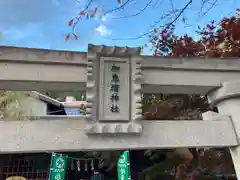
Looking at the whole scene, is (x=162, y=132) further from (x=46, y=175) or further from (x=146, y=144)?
(x=46, y=175)

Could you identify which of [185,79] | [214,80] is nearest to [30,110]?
[185,79]

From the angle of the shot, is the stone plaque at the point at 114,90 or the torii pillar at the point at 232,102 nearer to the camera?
the stone plaque at the point at 114,90

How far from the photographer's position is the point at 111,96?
8.87 ft

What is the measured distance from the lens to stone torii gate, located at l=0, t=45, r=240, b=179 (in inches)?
99.1

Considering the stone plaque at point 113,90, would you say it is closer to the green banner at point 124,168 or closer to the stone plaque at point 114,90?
the stone plaque at point 114,90

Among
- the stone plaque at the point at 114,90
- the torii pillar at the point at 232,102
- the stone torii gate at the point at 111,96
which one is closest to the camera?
the stone torii gate at the point at 111,96

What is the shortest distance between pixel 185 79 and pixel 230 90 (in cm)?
57

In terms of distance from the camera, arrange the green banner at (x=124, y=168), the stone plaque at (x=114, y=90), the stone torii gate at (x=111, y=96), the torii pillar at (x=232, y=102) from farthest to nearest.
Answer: the green banner at (x=124, y=168), the torii pillar at (x=232, y=102), the stone plaque at (x=114, y=90), the stone torii gate at (x=111, y=96)

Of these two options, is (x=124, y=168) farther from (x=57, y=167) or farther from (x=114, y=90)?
(x=114, y=90)

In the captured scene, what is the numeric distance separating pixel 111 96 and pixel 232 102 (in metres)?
1.55

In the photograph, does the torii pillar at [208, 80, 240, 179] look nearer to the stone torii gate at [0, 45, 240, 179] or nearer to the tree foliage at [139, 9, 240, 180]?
the stone torii gate at [0, 45, 240, 179]

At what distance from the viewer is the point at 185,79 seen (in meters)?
2.99

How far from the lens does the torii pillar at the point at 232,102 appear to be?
288 centimetres

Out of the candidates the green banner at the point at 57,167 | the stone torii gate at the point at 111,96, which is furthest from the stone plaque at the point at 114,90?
the green banner at the point at 57,167
